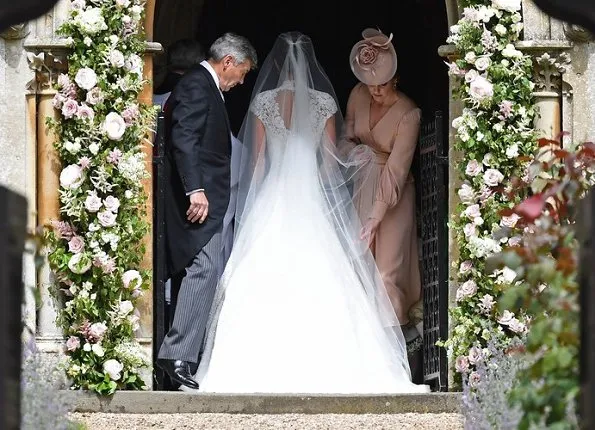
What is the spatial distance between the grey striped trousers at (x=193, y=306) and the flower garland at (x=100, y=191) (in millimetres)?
291

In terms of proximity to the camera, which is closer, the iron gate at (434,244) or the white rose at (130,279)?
the white rose at (130,279)

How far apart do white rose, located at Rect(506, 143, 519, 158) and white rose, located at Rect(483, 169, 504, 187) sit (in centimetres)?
11

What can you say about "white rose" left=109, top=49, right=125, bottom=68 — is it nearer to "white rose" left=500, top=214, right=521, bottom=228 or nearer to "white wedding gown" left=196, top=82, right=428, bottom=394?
"white wedding gown" left=196, top=82, right=428, bottom=394

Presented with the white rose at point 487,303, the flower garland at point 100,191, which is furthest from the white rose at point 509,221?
the flower garland at point 100,191

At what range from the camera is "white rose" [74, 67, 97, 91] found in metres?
Answer: 9.62

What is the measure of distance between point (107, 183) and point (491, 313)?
2.20m

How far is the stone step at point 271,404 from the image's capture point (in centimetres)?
945

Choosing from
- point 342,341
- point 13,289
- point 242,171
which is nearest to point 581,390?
point 13,289

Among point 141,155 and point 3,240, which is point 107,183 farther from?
point 3,240

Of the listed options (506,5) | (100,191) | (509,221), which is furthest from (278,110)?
(509,221)

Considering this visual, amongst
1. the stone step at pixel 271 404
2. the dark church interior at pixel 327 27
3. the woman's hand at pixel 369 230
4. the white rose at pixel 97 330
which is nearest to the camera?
the stone step at pixel 271 404

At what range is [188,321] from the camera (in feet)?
32.9

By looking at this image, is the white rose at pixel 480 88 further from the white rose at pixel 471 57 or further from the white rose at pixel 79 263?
the white rose at pixel 79 263

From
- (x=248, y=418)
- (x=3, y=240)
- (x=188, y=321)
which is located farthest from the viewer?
(x=188, y=321)
